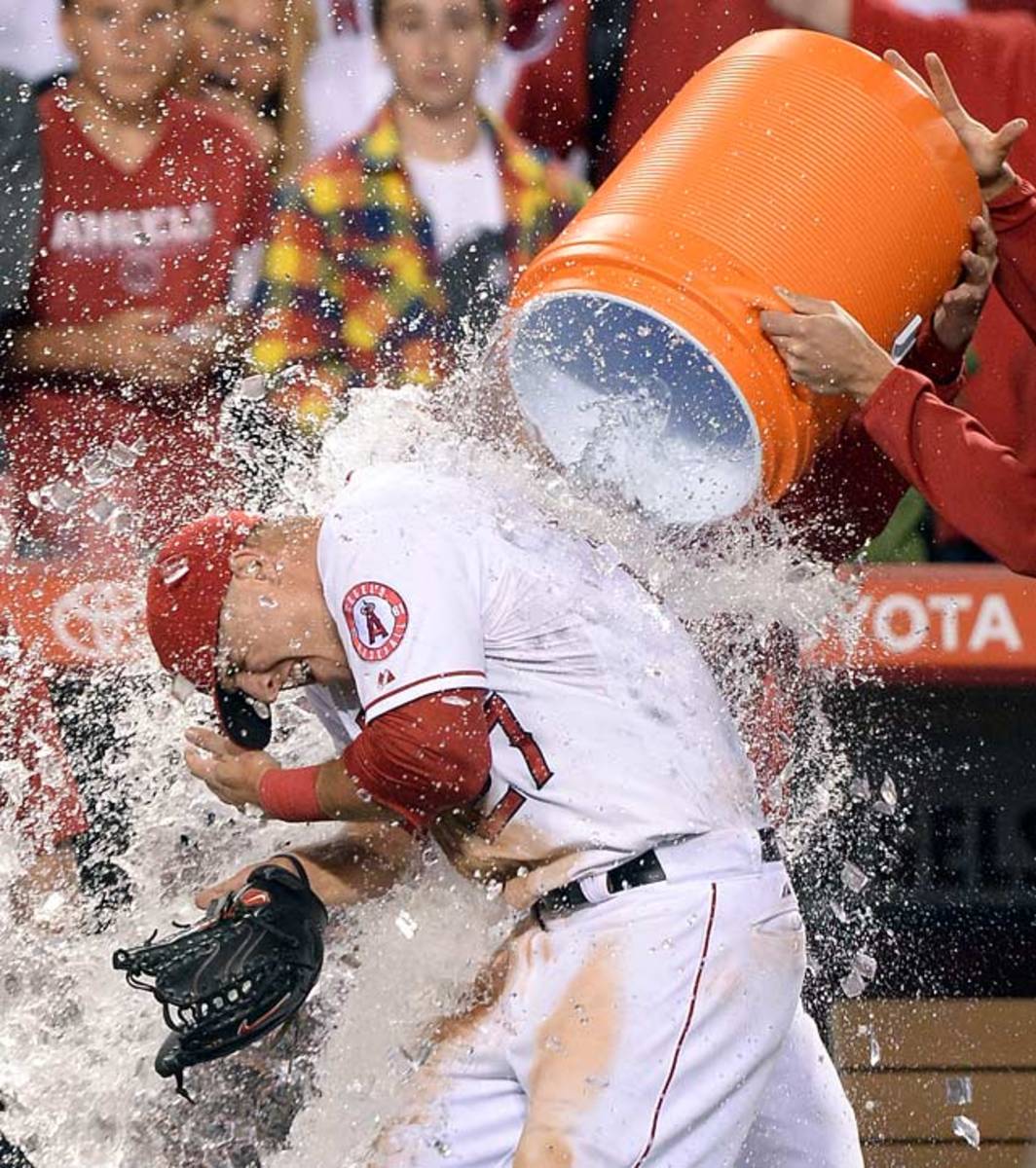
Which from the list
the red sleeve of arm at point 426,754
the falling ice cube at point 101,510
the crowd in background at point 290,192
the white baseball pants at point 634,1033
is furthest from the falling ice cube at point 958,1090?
the falling ice cube at point 101,510

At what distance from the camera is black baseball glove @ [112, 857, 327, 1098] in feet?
10.9

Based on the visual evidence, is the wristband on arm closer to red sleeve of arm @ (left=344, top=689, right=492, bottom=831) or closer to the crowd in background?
red sleeve of arm @ (left=344, top=689, right=492, bottom=831)

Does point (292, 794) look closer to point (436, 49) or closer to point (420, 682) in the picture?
point (420, 682)

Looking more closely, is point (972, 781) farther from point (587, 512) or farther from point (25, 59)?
point (25, 59)

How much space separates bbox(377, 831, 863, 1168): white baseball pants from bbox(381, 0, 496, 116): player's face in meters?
2.70

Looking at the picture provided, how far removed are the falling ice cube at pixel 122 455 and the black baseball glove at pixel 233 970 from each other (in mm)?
1964

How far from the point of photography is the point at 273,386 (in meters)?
5.14

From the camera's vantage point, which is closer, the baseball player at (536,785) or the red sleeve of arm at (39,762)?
the baseball player at (536,785)

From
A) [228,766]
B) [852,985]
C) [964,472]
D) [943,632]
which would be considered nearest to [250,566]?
[228,766]

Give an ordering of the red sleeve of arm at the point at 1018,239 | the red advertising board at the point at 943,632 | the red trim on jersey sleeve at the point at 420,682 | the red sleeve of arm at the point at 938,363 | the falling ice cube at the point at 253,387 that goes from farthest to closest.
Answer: the falling ice cube at the point at 253,387
the red advertising board at the point at 943,632
the red sleeve of arm at the point at 938,363
the red sleeve of arm at the point at 1018,239
the red trim on jersey sleeve at the point at 420,682

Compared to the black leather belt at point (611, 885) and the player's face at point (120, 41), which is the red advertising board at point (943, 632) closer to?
the black leather belt at point (611, 885)

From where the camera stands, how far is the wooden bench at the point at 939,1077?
192 inches

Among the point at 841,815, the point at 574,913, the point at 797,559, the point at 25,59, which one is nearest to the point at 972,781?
the point at 841,815

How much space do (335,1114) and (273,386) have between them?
214cm
